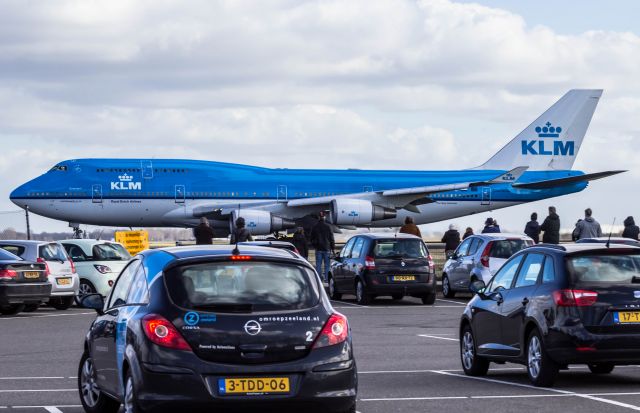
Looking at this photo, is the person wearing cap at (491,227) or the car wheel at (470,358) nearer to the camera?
the car wheel at (470,358)

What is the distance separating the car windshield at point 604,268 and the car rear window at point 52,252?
15626 mm

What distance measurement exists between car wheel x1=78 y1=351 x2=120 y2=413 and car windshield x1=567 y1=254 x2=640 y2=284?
4.82 m

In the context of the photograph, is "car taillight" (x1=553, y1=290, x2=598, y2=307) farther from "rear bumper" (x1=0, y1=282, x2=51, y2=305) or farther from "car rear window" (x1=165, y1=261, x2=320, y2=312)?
"rear bumper" (x1=0, y1=282, x2=51, y2=305)

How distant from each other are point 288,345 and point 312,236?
2590 cm

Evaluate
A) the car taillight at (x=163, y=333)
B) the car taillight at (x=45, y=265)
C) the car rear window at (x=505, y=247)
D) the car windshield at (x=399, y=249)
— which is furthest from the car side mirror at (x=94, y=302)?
the car rear window at (x=505, y=247)

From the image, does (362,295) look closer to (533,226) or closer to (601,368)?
(533,226)

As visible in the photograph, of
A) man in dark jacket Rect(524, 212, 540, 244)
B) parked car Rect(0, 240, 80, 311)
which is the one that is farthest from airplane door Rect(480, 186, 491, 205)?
parked car Rect(0, 240, 80, 311)

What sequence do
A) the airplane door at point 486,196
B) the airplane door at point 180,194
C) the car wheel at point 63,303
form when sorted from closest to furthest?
the car wheel at point 63,303
the airplane door at point 180,194
the airplane door at point 486,196

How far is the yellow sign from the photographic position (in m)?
43.3

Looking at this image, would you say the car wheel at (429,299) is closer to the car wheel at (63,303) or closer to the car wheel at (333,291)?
the car wheel at (333,291)

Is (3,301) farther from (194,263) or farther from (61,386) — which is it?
(194,263)

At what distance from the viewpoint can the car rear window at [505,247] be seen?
2917 centimetres

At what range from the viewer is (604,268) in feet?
43.9

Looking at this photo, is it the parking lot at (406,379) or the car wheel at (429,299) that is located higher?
the car wheel at (429,299)
